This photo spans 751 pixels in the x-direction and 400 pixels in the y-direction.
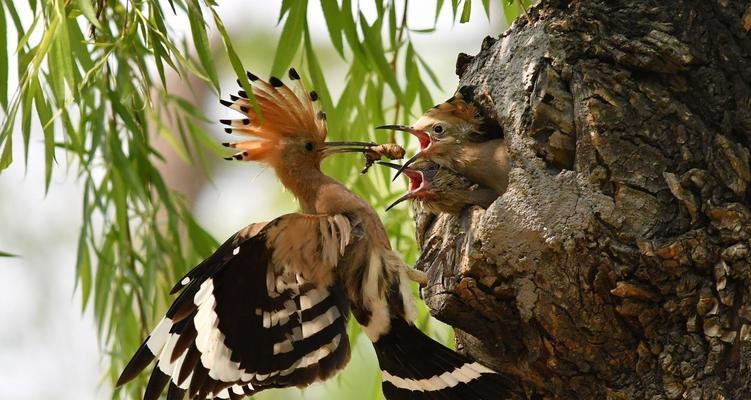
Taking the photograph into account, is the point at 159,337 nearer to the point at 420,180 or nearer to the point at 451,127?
the point at 420,180

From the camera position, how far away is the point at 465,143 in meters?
2.84

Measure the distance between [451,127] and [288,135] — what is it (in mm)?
496

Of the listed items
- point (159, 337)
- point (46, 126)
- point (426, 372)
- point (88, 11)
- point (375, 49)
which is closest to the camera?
point (88, 11)

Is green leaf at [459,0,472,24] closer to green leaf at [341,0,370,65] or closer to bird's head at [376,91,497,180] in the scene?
bird's head at [376,91,497,180]

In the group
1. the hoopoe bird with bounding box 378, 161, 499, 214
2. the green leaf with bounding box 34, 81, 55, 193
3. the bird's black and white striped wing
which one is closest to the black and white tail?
the bird's black and white striped wing

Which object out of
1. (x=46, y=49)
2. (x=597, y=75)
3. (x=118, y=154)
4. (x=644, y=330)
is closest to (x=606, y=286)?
(x=644, y=330)

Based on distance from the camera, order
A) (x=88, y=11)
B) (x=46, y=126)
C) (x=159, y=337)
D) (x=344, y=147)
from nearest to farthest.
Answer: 1. (x=88, y=11)
2. (x=46, y=126)
3. (x=159, y=337)
4. (x=344, y=147)

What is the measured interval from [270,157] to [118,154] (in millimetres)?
561

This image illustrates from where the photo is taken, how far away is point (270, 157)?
10.1ft

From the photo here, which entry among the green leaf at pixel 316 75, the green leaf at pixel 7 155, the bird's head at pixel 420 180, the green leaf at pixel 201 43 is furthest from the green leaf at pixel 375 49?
the green leaf at pixel 7 155

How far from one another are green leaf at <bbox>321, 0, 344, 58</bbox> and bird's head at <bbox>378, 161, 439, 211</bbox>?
406 millimetres

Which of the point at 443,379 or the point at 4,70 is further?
the point at 443,379

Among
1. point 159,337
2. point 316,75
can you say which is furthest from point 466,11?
point 159,337

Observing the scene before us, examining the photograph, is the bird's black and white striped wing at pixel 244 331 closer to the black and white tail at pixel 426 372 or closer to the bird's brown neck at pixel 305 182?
the black and white tail at pixel 426 372
